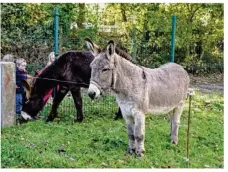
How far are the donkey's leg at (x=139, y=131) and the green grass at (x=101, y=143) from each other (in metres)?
0.13

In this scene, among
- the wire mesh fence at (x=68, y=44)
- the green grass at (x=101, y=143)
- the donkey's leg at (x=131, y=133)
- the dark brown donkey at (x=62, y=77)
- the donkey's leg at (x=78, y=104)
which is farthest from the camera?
the wire mesh fence at (x=68, y=44)

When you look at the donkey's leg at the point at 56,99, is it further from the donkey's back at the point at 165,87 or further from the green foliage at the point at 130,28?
the donkey's back at the point at 165,87

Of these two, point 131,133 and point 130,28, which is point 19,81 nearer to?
point 131,133

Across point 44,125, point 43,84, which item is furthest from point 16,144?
point 43,84

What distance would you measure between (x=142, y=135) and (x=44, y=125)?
7.80ft

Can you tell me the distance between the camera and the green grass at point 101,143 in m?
5.23

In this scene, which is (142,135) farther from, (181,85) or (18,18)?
(18,18)

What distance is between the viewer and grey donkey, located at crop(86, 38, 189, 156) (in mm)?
5086

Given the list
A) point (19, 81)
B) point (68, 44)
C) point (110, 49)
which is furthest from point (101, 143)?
point (68, 44)

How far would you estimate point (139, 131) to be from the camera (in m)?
5.34

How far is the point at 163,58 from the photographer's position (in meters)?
9.25

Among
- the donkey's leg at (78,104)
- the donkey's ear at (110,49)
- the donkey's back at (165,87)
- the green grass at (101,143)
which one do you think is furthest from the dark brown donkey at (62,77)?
the donkey's ear at (110,49)

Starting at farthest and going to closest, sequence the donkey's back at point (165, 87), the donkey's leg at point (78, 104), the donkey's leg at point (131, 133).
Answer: the donkey's leg at point (78, 104)
the donkey's back at point (165, 87)
the donkey's leg at point (131, 133)

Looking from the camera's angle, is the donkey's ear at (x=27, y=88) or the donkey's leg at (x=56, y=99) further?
the donkey's leg at (x=56, y=99)
